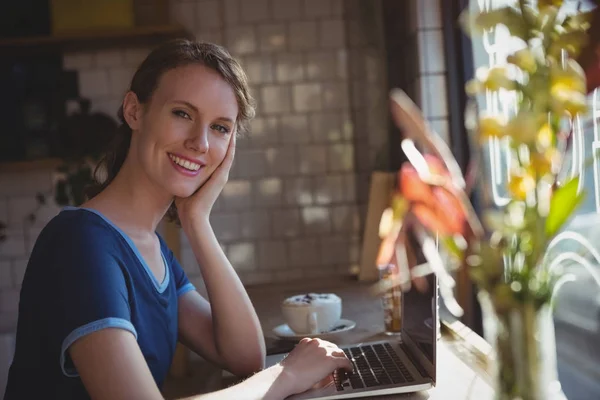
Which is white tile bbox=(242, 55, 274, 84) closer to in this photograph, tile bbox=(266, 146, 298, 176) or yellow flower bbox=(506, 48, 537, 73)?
tile bbox=(266, 146, 298, 176)

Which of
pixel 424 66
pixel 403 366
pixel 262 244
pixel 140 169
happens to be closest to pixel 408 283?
pixel 403 366

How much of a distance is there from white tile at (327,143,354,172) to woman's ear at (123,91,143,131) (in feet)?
5.10

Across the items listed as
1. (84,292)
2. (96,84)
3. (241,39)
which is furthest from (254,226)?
(84,292)

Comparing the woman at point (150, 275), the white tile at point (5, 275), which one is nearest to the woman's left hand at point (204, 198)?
the woman at point (150, 275)

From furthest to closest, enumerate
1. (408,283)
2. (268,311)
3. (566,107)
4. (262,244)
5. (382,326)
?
1. (262,244)
2. (268,311)
3. (382,326)
4. (408,283)
5. (566,107)

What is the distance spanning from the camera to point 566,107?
0.60 metres

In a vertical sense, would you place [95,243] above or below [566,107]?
below

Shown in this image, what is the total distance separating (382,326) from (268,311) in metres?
0.47

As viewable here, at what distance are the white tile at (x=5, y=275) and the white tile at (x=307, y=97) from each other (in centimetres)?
139

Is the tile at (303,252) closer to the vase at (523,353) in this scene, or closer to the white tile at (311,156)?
the white tile at (311,156)

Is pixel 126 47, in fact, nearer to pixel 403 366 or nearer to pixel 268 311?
pixel 268 311


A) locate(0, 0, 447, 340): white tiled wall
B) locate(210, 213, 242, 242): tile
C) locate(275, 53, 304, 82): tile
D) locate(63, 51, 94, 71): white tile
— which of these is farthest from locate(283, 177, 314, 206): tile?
locate(63, 51, 94, 71): white tile

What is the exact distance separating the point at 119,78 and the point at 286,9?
2.52 feet

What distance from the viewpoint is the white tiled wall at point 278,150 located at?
3.11m
